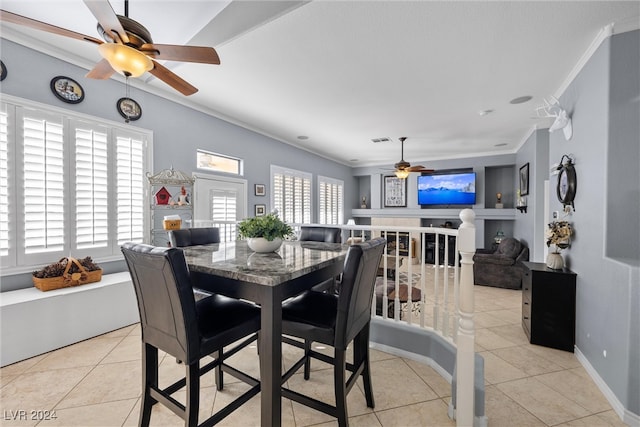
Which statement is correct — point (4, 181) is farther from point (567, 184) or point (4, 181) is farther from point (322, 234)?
point (567, 184)

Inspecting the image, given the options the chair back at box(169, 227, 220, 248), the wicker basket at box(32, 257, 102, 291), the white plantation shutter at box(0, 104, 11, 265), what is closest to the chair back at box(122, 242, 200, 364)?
the chair back at box(169, 227, 220, 248)

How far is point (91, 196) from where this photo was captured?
2859 millimetres

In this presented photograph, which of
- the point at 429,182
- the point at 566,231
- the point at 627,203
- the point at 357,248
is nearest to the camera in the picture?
the point at 357,248

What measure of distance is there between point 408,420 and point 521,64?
319 centimetres

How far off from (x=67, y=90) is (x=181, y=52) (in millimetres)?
1920

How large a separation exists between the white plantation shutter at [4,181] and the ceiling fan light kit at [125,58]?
164 cm

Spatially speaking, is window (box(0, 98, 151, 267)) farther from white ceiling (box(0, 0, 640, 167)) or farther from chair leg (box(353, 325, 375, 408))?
chair leg (box(353, 325, 375, 408))

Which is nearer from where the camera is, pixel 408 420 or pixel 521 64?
pixel 408 420

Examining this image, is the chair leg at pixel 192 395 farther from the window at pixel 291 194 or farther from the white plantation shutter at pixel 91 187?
the window at pixel 291 194

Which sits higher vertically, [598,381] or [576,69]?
[576,69]

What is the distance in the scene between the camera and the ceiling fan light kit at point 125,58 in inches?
58.9

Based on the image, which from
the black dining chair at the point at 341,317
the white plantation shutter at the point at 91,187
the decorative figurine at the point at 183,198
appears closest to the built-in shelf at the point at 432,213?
the decorative figurine at the point at 183,198

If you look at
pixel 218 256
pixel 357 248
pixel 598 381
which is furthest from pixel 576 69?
pixel 218 256

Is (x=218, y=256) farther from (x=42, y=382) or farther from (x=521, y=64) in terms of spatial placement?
(x=521, y=64)
